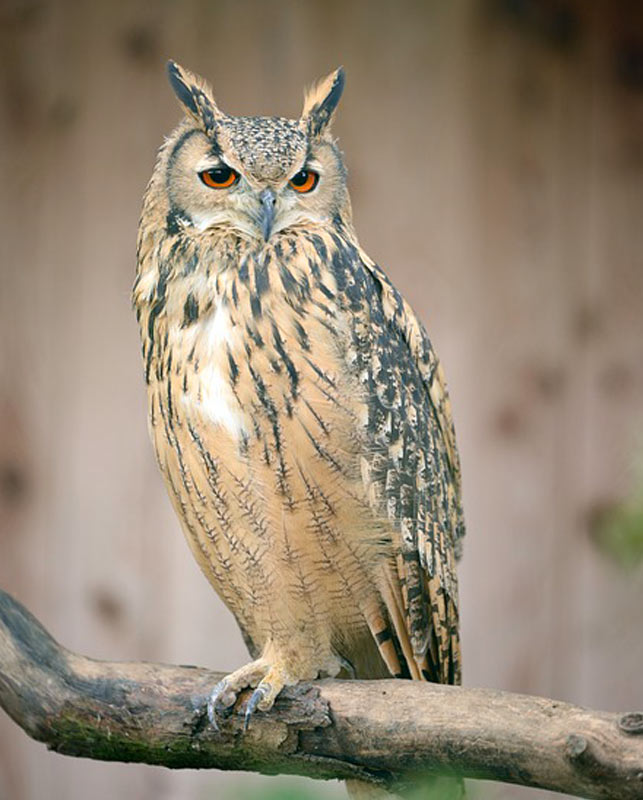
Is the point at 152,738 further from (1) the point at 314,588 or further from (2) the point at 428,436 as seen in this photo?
(2) the point at 428,436

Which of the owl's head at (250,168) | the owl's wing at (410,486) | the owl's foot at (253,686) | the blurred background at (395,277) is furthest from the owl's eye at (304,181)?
the blurred background at (395,277)

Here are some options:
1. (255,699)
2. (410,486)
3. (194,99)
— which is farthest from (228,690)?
(194,99)

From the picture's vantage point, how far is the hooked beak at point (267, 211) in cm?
144

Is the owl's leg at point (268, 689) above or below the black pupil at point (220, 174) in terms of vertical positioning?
below

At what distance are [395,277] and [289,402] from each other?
1.28 meters

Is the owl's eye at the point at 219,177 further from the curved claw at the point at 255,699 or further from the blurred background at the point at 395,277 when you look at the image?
the blurred background at the point at 395,277

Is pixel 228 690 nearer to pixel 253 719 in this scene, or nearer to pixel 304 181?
pixel 253 719

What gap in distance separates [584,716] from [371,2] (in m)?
1.95

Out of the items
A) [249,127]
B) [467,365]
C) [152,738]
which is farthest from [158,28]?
[152,738]

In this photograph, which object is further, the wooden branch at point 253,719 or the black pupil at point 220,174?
the black pupil at point 220,174

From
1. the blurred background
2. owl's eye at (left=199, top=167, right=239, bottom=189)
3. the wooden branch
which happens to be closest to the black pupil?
owl's eye at (left=199, top=167, right=239, bottom=189)

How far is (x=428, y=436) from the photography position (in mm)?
1581

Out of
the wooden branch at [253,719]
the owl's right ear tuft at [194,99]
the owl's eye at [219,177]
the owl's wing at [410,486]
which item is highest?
the owl's right ear tuft at [194,99]

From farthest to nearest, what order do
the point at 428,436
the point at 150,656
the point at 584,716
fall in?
1. the point at 150,656
2. the point at 428,436
3. the point at 584,716
